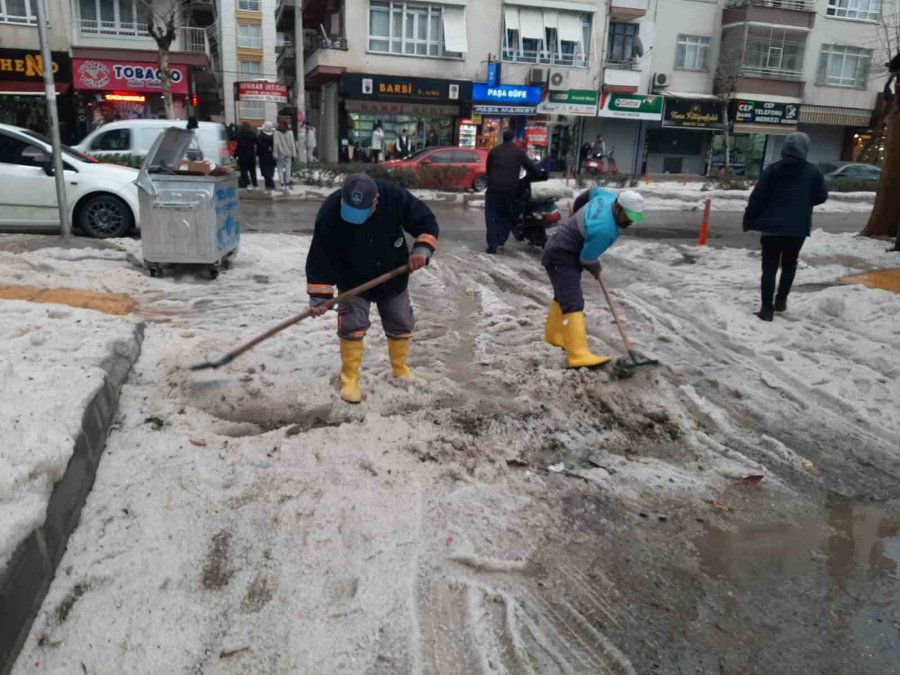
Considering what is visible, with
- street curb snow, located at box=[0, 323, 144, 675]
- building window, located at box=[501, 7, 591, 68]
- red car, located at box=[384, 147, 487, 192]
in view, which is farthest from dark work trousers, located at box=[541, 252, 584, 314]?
Result: building window, located at box=[501, 7, 591, 68]

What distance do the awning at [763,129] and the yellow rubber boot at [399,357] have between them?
34246 millimetres

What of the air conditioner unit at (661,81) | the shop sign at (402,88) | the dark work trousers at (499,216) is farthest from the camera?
the air conditioner unit at (661,81)

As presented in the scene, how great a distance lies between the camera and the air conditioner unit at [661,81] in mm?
33156

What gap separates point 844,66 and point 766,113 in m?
5.61

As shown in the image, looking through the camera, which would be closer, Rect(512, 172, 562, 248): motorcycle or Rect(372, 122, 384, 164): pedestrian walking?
Rect(512, 172, 562, 248): motorcycle

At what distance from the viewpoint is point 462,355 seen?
19.1 ft

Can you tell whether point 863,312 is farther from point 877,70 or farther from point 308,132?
point 877,70

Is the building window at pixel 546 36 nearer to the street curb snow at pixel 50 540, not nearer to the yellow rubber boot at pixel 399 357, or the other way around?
the yellow rubber boot at pixel 399 357

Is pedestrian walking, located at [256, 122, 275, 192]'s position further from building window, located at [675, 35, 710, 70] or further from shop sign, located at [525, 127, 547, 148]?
building window, located at [675, 35, 710, 70]

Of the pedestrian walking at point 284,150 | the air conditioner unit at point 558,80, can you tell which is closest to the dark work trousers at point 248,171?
the pedestrian walking at point 284,150

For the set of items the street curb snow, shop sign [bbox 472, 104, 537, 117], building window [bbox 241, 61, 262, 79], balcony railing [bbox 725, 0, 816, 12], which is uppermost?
balcony railing [bbox 725, 0, 816, 12]

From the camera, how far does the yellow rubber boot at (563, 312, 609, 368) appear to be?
17.2ft

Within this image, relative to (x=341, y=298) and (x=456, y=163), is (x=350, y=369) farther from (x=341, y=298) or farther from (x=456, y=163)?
(x=456, y=163)

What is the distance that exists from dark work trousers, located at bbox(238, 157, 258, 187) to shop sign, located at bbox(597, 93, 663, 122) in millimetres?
19490
